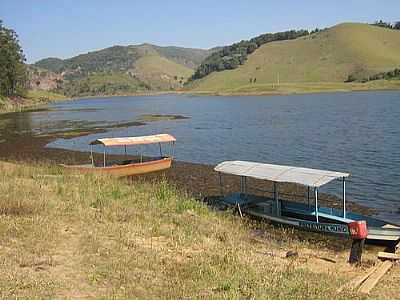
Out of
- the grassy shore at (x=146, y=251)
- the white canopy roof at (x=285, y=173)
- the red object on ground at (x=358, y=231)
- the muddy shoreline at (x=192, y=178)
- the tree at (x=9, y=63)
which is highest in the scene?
the tree at (x=9, y=63)

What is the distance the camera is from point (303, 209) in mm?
23016

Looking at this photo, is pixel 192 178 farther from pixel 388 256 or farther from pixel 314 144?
pixel 314 144

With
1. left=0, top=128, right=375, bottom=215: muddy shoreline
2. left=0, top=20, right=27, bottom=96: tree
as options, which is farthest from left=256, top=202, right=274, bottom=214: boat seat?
left=0, top=20, right=27, bottom=96: tree

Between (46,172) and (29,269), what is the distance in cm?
1792

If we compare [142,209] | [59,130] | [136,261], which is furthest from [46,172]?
[59,130]

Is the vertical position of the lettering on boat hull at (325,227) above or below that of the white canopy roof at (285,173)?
below

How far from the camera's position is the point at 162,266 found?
12906mm

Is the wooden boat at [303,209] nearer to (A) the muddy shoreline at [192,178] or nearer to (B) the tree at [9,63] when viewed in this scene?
(A) the muddy shoreline at [192,178]

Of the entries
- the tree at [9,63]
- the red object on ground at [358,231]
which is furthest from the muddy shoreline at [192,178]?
the tree at [9,63]

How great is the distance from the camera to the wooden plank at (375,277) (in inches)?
522

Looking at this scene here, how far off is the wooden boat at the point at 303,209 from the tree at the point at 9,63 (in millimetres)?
123456

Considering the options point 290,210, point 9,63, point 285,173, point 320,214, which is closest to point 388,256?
point 320,214

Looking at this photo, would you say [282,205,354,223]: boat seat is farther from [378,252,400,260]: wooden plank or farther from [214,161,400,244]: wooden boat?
[378,252,400,260]: wooden plank

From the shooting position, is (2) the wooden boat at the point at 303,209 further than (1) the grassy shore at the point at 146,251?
Yes
